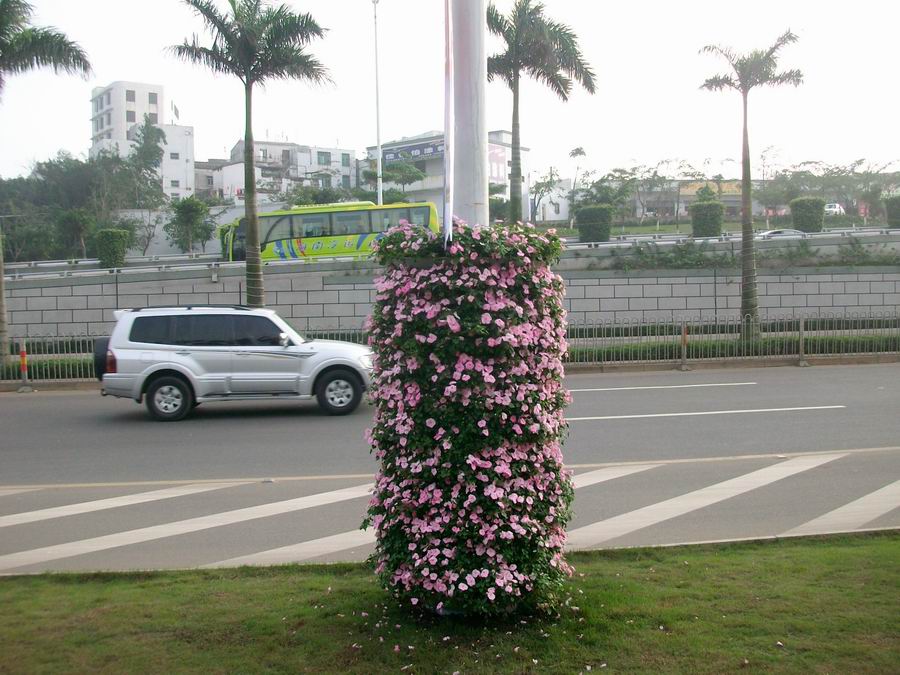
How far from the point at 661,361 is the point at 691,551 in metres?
15.0

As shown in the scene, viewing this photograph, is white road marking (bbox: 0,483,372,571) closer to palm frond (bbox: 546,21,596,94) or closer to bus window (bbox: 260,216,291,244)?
palm frond (bbox: 546,21,596,94)

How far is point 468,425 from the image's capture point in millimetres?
4277

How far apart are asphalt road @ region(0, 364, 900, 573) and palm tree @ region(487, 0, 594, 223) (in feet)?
42.7

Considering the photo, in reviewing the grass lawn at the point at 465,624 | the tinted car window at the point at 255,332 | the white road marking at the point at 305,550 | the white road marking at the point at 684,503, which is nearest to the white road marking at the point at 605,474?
the white road marking at the point at 684,503

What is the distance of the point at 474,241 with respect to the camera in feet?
14.3

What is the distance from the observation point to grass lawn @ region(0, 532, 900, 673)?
158 inches

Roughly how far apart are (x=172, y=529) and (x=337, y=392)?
21.7ft

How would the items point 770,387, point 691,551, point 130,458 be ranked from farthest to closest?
point 770,387
point 130,458
point 691,551

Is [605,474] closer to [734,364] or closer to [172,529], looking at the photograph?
[172,529]

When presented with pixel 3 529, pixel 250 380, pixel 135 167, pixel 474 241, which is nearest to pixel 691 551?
pixel 474 241

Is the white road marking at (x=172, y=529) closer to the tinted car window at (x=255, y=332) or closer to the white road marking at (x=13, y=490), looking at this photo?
the white road marking at (x=13, y=490)

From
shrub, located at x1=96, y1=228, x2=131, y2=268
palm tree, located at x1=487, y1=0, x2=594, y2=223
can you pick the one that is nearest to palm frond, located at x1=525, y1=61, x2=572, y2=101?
palm tree, located at x1=487, y1=0, x2=594, y2=223

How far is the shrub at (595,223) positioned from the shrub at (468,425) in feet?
110

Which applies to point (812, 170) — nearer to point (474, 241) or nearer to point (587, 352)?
point (587, 352)
